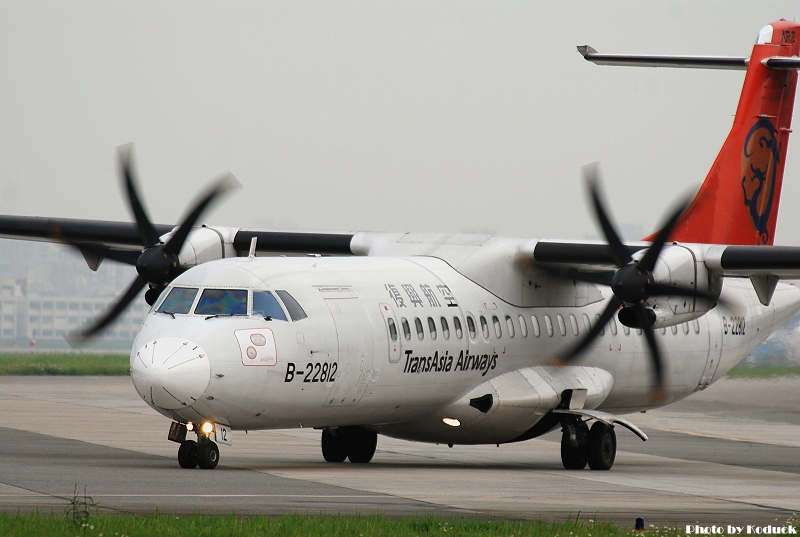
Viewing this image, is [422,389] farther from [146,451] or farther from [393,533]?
[393,533]

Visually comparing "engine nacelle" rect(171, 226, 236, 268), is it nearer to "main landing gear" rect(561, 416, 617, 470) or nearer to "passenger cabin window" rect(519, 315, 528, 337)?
"passenger cabin window" rect(519, 315, 528, 337)

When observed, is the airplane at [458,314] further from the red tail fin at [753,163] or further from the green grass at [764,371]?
the green grass at [764,371]

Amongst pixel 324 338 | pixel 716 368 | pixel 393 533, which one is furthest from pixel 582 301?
pixel 393 533

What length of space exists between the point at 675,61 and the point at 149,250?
1149 centimetres

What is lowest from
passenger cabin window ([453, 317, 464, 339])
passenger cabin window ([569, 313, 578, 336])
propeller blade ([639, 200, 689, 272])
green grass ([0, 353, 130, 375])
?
passenger cabin window ([453, 317, 464, 339])

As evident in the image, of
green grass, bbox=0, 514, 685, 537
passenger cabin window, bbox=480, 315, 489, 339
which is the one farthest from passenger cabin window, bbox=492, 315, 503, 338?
green grass, bbox=0, 514, 685, 537

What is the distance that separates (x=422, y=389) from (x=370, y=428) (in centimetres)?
135

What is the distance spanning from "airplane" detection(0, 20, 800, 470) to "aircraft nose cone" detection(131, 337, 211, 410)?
2cm

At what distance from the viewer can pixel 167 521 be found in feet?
39.5

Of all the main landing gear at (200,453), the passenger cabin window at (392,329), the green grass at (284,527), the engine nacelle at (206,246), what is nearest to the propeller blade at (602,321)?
the passenger cabin window at (392,329)

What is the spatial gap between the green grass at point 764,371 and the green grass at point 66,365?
80.0ft

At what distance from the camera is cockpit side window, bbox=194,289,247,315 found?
17.5 meters

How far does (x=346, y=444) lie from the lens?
2095 centimetres

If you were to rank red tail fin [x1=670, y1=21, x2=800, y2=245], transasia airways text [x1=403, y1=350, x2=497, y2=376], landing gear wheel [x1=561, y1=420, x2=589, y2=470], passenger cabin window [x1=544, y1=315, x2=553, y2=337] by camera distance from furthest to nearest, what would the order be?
red tail fin [x1=670, y1=21, x2=800, y2=245], passenger cabin window [x1=544, y1=315, x2=553, y2=337], landing gear wheel [x1=561, y1=420, x2=589, y2=470], transasia airways text [x1=403, y1=350, x2=497, y2=376]
